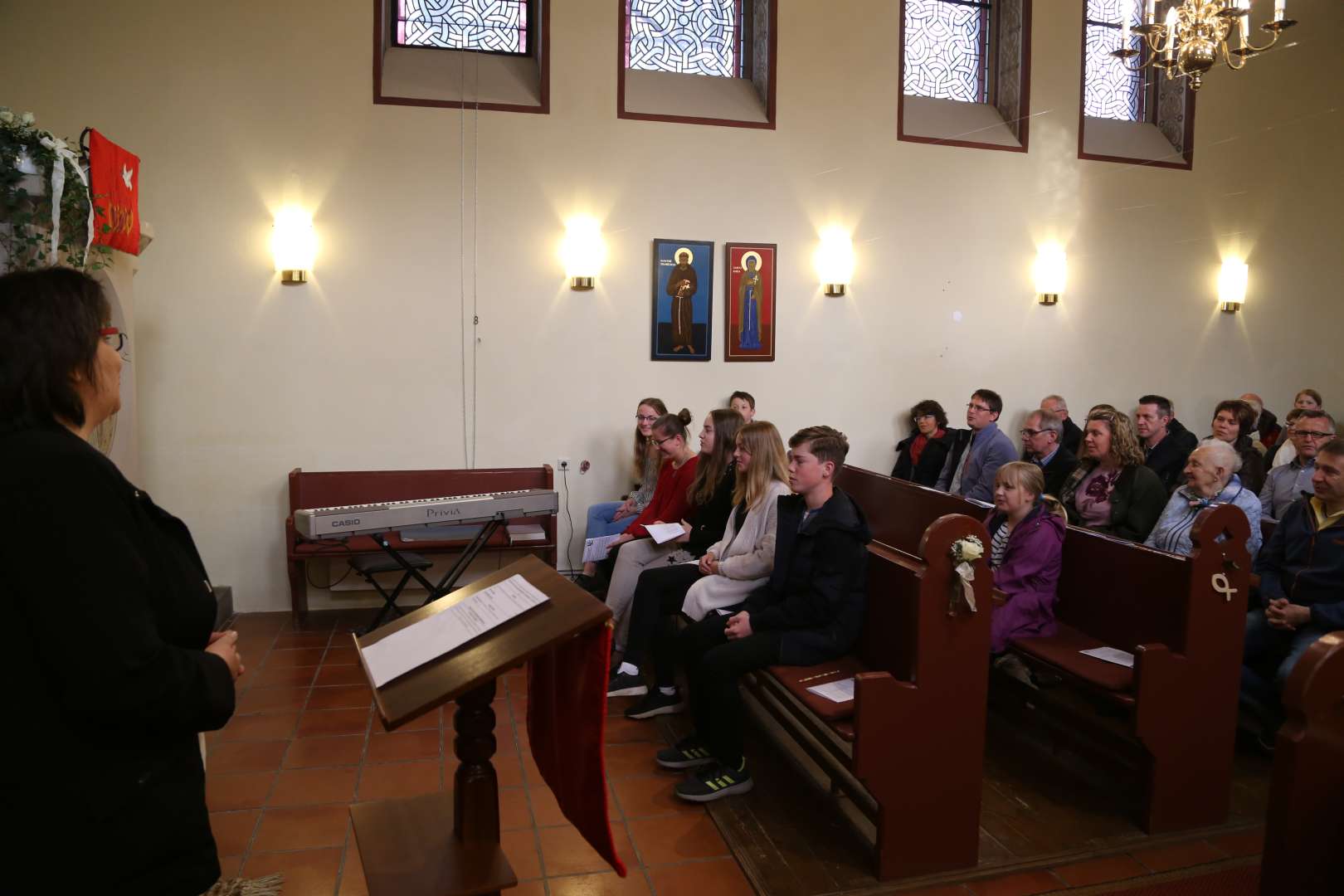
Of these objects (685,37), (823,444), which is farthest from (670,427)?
(685,37)

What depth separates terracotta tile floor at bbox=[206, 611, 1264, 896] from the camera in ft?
9.50

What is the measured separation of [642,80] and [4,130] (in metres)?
4.26

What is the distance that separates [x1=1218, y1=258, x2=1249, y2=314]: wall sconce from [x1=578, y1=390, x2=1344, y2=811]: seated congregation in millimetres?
3035

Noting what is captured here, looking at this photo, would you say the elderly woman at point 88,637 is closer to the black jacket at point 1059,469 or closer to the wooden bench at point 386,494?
the wooden bench at point 386,494

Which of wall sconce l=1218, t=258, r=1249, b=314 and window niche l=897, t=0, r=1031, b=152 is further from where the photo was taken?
wall sconce l=1218, t=258, r=1249, b=314

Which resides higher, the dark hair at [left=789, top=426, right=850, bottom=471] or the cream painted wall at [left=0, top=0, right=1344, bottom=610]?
the cream painted wall at [left=0, top=0, right=1344, bottom=610]

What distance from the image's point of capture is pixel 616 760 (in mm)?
3771

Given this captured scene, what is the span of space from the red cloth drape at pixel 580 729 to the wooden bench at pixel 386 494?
335cm

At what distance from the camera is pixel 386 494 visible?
6.06 meters

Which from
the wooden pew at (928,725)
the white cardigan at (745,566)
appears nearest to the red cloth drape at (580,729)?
the wooden pew at (928,725)

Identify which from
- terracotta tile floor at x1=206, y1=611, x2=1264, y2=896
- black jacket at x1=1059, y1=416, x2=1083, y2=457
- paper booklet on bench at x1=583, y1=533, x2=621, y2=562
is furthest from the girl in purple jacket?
black jacket at x1=1059, y1=416, x2=1083, y2=457

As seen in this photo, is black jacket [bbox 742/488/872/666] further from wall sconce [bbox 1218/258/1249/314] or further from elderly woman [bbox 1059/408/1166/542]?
wall sconce [bbox 1218/258/1249/314]

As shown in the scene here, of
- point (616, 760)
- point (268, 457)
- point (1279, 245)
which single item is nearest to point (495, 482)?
point (268, 457)

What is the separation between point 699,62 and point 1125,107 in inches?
148
